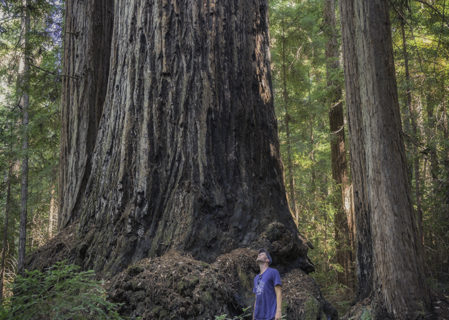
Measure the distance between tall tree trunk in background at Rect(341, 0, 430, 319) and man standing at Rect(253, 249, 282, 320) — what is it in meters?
1.45

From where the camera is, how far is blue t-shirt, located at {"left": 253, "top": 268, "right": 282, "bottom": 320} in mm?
3867

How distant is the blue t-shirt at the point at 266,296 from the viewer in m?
3.87

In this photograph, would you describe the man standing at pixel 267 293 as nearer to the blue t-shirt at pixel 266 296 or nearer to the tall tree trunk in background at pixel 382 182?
the blue t-shirt at pixel 266 296

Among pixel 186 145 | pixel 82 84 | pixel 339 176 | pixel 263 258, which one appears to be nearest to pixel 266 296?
pixel 263 258

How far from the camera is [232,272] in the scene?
418cm

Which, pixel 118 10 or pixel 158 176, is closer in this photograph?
pixel 158 176

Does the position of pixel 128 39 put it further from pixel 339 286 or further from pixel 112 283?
pixel 339 286

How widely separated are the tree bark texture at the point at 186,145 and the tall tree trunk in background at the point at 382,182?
94cm

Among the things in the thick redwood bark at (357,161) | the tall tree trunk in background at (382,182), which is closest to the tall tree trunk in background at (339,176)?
the thick redwood bark at (357,161)

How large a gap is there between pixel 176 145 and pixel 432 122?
27.8 ft

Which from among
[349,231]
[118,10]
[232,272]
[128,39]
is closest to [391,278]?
[232,272]

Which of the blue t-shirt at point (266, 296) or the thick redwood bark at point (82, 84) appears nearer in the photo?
the blue t-shirt at point (266, 296)

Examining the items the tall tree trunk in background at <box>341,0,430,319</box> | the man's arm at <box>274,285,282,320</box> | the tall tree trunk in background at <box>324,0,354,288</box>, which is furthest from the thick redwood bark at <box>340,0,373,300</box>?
the tall tree trunk in background at <box>324,0,354,288</box>

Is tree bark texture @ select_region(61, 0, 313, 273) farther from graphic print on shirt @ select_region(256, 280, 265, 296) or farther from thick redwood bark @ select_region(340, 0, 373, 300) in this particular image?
thick redwood bark @ select_region(340, 0, 373, 300)
